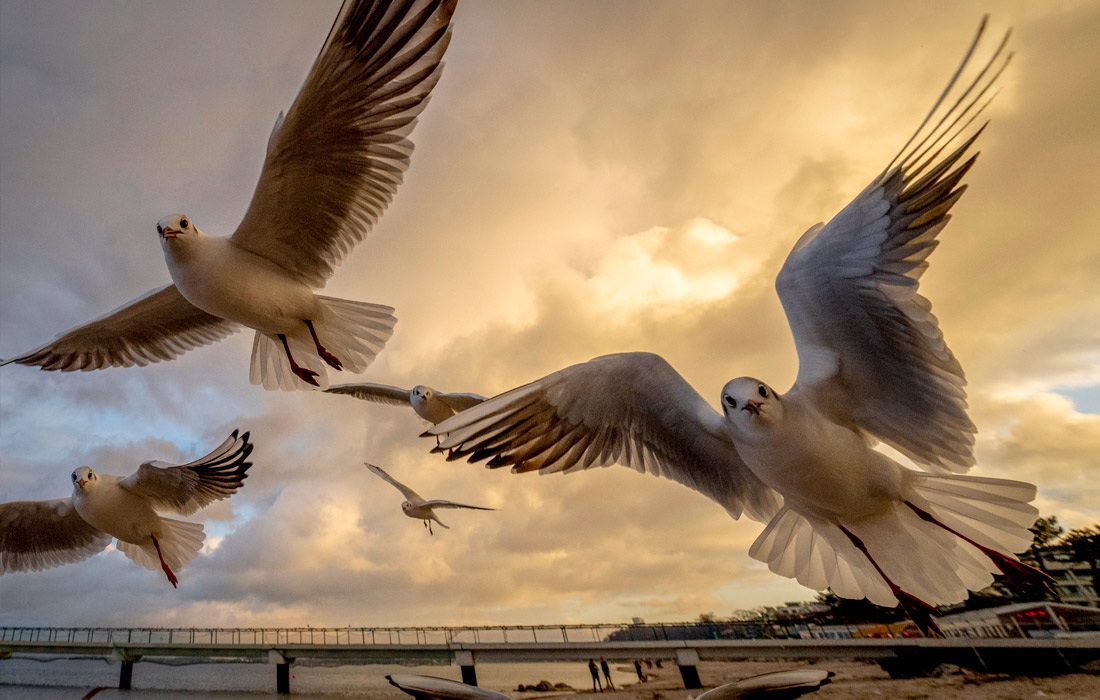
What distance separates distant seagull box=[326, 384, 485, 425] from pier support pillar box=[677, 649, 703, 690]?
13.7 m

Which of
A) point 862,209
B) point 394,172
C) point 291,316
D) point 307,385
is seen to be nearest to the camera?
point 862,209

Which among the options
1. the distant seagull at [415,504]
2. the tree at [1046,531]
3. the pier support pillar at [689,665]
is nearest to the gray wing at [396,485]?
the distant seagull at [415,504]

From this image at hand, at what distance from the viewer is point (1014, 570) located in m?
2.05

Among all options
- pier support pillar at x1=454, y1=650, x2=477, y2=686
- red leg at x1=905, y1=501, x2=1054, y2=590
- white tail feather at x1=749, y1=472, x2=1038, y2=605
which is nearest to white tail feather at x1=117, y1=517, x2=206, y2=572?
white tail feather at x1=749, y1=472, x2=1038, y2=605

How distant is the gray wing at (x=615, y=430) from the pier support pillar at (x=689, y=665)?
15.9m

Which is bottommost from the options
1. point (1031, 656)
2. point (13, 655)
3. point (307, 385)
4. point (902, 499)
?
point (1031, 656)

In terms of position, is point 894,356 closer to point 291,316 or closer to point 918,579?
point 918,579

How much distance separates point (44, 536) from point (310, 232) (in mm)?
4120

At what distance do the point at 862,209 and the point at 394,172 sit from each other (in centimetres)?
242

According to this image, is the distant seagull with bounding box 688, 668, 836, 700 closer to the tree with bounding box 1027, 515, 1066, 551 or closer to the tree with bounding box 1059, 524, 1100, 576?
the tree with bounding box 1027, 515, 1066, 551

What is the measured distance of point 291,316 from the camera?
3.51 metres

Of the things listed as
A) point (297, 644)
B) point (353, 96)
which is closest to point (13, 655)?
point (297, 644)

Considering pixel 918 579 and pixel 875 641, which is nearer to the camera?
pixel 918 579

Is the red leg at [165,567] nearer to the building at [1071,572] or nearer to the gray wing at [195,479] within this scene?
the gray wing at [195,479]
